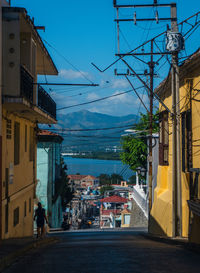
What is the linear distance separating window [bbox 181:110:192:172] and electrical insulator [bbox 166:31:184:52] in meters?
2.34

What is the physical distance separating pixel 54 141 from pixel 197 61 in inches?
780

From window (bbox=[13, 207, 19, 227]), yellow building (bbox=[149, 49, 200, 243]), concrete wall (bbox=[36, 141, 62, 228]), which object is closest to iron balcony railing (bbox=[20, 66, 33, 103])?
window (bbox=[13, 207, 19, 227])

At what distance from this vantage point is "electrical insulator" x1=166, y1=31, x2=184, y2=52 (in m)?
14.7

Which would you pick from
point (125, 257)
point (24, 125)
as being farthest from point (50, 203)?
point (125, 257)

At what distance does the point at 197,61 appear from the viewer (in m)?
13.4

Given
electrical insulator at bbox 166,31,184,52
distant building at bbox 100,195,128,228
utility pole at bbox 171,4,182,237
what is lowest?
distant building at bbox 100,195,128,228

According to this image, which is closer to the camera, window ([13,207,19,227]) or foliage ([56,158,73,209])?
window ([13,207,19,227])

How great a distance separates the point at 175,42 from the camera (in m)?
14.8

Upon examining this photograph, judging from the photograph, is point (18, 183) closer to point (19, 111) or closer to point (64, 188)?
point (19, 111)

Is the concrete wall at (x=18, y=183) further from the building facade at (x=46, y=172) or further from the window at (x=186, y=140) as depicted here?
the building facade at (x=46, y=172)

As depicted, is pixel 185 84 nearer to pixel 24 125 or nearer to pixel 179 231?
pixel 179 231

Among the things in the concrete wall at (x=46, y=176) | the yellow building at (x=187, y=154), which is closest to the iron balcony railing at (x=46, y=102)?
the yellow building at (x=187, y=154)

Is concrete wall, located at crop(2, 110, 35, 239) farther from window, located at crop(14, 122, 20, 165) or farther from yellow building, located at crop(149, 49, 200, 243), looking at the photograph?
yellow building, located at crop(149, 49, 200, 243)

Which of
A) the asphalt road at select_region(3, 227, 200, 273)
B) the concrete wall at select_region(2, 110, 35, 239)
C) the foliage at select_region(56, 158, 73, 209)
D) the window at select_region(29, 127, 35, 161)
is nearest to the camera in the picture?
the asphalt road at select_region(3, 227, 200, 273)
